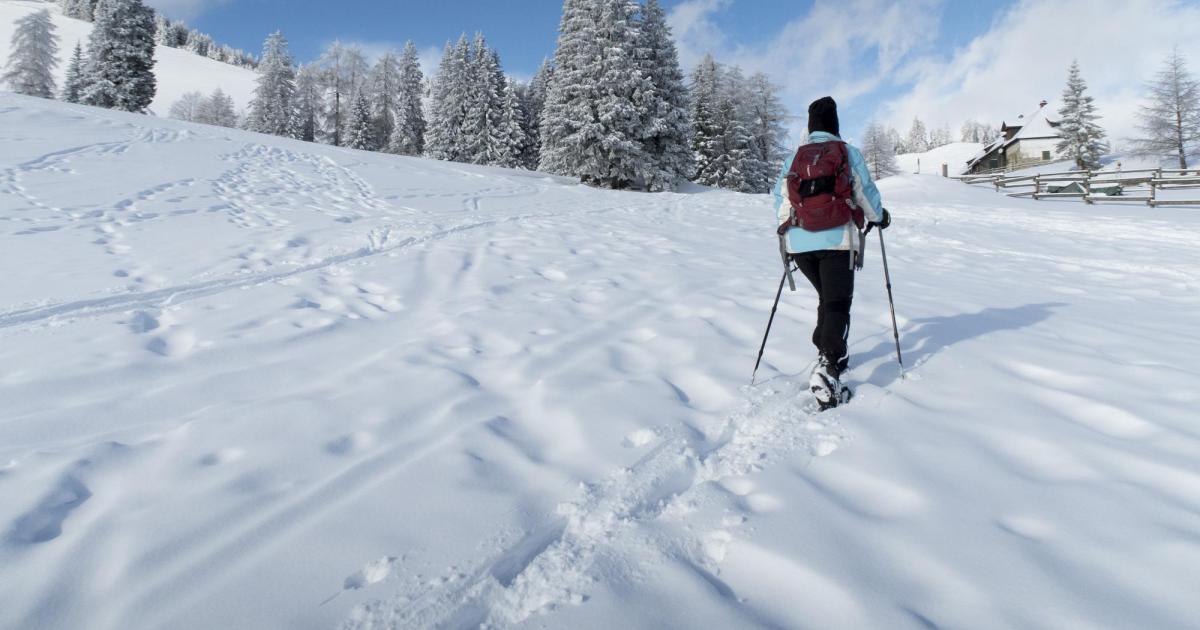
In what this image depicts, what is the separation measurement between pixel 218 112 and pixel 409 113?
28.5 m

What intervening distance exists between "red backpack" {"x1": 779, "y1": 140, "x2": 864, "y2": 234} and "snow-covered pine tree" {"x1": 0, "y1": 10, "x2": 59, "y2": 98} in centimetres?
6199

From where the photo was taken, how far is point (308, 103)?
45.8m

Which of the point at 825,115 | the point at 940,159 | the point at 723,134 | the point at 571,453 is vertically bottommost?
the point at 571,453

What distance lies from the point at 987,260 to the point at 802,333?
624 centimetres

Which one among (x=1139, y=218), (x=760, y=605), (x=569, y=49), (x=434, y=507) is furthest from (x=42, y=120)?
(x=1139, y=218)

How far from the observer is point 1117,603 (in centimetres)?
167

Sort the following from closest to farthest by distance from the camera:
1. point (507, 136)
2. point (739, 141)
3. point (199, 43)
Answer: point (739, 141)
point (507, 136)
point (199, 43)

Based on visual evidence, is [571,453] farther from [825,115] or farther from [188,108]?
[188,108]

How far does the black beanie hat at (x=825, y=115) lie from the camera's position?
359 centimetres

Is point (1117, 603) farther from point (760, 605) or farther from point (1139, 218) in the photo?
point (1139, 218)

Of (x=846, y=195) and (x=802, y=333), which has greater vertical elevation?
(x=846, y=195)

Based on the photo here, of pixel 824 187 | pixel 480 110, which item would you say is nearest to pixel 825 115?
pixel 824 187

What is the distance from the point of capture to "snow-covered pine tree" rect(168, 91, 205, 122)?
60.0 metres

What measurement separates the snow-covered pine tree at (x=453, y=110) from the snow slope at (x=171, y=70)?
39769 mm
